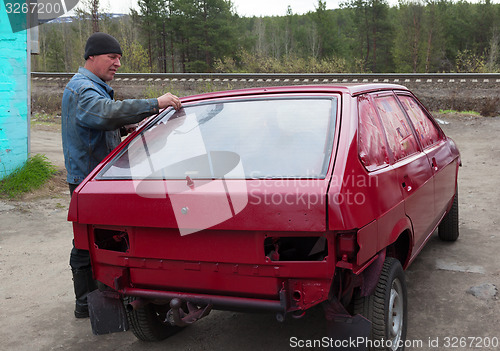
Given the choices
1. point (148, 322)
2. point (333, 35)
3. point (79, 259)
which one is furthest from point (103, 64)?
point (333, 35)

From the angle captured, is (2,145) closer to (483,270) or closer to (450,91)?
(483,270)

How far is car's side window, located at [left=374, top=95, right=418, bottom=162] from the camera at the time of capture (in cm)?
356

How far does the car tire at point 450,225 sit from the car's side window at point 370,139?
255cm

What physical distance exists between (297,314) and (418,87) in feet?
57.8

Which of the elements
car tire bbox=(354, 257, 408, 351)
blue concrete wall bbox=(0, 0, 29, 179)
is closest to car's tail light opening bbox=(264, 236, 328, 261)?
car tire bbox=(354, 257, 408, 351)

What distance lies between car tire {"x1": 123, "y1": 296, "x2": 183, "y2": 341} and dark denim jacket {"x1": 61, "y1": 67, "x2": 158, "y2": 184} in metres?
1.18

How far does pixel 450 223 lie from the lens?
5625mm

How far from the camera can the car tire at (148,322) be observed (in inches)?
141

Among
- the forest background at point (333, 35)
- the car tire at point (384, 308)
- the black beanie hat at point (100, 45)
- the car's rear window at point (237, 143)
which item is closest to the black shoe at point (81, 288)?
the car's rear window at point (237, 143)

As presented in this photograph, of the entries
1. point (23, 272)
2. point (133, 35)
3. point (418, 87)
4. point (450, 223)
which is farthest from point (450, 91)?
point (133, 35)

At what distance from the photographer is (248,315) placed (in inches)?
164

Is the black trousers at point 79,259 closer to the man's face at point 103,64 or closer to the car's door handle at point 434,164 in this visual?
the man's face at point 103,64

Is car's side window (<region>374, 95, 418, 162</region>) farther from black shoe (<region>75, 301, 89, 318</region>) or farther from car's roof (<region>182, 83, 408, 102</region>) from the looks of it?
black shoe (<region>75, 301, 89, 318</region>)

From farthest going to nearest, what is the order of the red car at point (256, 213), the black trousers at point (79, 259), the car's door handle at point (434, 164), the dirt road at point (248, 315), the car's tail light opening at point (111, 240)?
the car's door handle at point (434, 164) < the black trousers at point (79, 259) < the dirt road at point (248, 315) < the car's tail light opening at point (111, 240) < the red car at point (256, 213)
